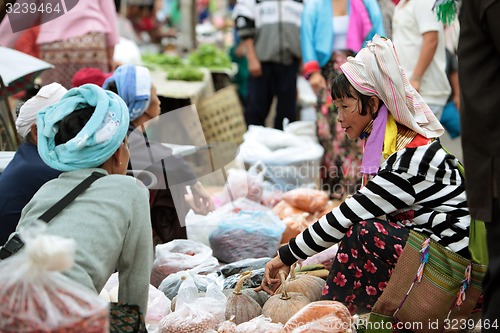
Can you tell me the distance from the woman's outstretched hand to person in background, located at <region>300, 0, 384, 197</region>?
2.41 metres

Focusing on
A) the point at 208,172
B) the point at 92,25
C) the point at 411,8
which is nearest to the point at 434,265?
the point at 208,172

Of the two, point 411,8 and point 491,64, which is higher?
point 491,64

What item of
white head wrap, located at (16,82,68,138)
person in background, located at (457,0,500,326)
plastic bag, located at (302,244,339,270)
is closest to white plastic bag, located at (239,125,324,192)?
plastic bag, located at (302,244,339,270)

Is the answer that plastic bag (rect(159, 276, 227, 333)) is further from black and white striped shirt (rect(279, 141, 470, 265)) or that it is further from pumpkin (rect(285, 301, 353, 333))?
black and white striped shirt (rect(279, 141, 470, 265))

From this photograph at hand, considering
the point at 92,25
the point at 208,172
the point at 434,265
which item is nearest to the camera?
the point at 434,265

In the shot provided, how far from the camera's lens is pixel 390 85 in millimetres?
3271

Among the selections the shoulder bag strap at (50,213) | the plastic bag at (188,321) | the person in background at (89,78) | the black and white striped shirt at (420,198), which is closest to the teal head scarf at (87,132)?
the shoulder bag strap at (50,213)

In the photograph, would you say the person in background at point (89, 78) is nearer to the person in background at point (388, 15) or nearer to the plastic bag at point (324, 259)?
the plastic bag at point (324, 259)

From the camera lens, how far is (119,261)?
2689 millimetres

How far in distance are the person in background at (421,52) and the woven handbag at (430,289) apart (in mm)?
2609

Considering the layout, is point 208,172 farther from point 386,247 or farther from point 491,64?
point 491,64

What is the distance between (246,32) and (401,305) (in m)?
4.61

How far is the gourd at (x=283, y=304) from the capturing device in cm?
315

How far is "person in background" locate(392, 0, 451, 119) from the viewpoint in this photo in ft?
18.1
